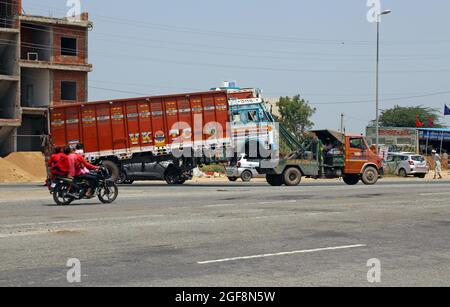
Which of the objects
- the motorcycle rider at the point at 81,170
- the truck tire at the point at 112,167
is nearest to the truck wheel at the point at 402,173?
the truck tire at the point at 112,167

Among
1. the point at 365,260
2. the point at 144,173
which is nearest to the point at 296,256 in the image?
the point at 365,260

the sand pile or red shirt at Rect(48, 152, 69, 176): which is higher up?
red shirt at Rect(48, 152, 69, 176)

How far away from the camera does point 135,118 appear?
30.2m

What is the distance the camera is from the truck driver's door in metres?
30.8

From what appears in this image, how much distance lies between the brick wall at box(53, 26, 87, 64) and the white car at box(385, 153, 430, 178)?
23465mm

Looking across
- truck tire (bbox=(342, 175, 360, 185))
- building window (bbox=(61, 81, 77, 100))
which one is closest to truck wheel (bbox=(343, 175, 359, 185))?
truck tire (bbox=(342, 175, 360, 185))

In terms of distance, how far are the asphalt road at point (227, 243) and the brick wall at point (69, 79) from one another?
3275 centimetres

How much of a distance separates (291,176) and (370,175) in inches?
156

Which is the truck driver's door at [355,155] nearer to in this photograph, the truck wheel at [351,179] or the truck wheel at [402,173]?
the truck wheel at [351,179]

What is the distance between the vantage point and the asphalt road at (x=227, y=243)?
8.22 metres

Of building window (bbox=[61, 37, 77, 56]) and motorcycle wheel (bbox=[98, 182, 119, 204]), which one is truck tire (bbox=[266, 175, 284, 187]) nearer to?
motorcycle wheel (bbox=[98, 182, 119, 204])

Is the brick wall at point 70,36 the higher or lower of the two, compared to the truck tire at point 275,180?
higher
